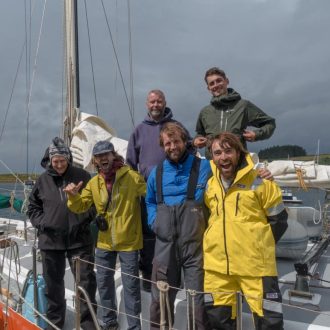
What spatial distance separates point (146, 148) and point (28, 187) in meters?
3.18

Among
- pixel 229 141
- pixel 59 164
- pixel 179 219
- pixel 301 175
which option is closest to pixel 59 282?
pixel 59 164

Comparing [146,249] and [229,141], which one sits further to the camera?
[146,249]

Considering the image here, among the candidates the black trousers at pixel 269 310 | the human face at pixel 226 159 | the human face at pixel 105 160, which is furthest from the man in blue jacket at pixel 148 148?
the black trousers at pixel 269 310

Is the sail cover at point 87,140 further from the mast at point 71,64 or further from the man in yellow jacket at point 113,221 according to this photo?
the man in yellow jacket at point 113,221

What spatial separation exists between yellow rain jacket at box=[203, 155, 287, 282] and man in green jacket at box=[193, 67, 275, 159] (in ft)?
2.31

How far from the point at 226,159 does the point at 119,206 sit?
107 centimetres

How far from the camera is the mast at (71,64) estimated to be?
646cm

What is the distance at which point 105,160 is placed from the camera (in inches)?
131

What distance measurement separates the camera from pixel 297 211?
16.7 ft

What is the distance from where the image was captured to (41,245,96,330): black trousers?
3.40m

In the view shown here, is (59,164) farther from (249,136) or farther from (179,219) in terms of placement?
(249,136)

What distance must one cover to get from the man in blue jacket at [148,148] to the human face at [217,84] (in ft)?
1.79

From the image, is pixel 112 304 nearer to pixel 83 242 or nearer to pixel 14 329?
pixel 83 242

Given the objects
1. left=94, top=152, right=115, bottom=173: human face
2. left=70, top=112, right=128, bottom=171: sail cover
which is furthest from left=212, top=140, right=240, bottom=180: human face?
left=70, top=112, right=128, bottom=171: sail cover
